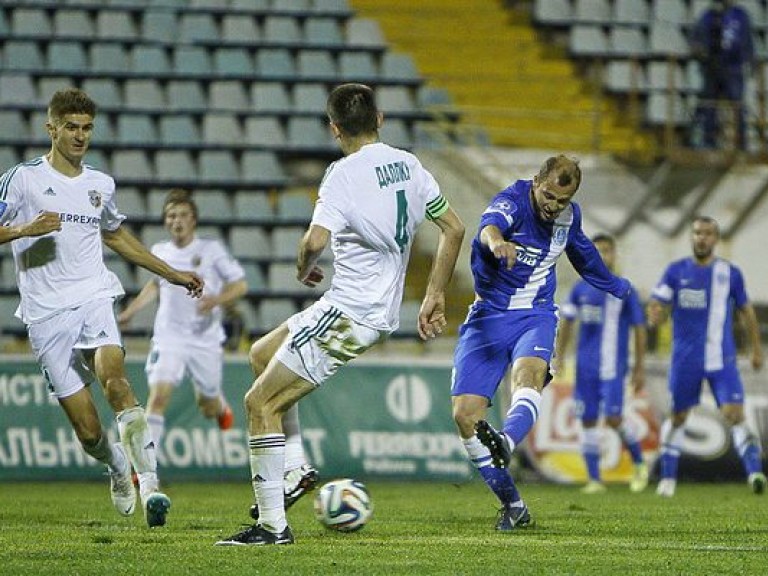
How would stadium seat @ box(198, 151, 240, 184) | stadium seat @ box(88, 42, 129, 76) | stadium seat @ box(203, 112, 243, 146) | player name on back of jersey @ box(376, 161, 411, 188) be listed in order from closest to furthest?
player name on back of jersey @ box(376, 161, 411, 188), stadium seat @ box(198, 151, 240, 184), stadium seat @ box(203, 112, 243, 146), stadium seat @ box(88, 42, 129, 76)

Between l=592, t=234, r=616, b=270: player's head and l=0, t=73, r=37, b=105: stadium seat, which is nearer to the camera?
l=592, t=234, r=616, b=270: player's head

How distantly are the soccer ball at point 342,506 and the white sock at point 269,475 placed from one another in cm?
77

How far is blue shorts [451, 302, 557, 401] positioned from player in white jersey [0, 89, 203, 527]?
162 centimetres

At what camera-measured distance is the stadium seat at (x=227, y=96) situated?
2047 cm

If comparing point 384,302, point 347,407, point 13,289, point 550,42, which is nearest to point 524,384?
point 384,302

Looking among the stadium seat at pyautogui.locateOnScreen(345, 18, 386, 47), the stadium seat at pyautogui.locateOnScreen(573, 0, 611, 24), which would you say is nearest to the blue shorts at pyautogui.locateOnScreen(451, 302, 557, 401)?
the stadium seat at pyautogui.locateOnScreen(345, 18, 386, 47)

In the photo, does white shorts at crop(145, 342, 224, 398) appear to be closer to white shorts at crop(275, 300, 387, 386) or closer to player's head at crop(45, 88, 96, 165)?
player's head at crop(45, 88, 96, 165)

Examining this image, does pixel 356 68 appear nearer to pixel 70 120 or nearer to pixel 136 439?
pixel 70 120

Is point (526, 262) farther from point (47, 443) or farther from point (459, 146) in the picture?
point (459, 146)

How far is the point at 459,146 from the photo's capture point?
20453 mm

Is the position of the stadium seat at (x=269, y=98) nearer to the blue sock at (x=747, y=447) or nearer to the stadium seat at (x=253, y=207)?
the stadium seat at (x=253, y=207)

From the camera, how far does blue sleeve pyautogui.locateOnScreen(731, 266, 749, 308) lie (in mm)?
13922

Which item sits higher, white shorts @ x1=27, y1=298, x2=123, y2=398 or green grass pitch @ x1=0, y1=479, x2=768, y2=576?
white shorts @ x1=27, y1=298, x2=123, y2=398

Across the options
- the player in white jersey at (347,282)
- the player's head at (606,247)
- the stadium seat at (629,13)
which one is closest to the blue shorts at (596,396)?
the player's head at (606,247)
